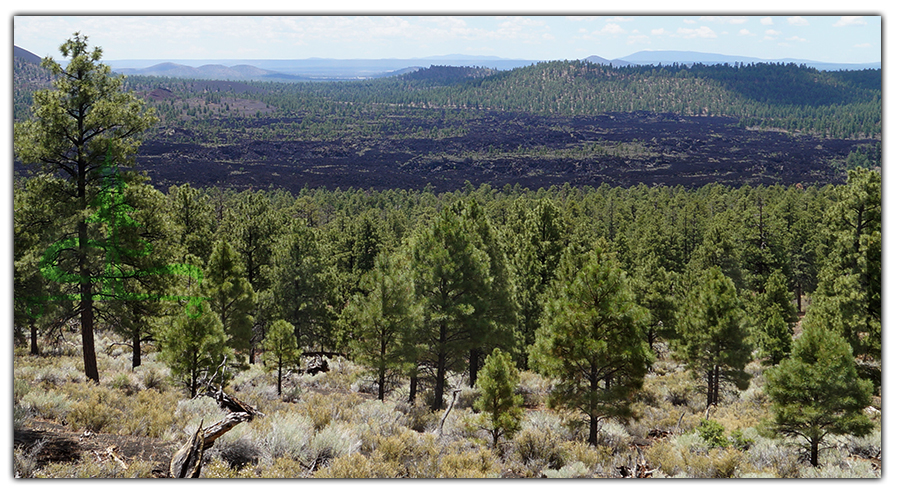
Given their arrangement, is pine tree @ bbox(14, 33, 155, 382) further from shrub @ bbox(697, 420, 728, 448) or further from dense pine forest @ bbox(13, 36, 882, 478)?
shrub @ bbox(697, 420, 728, 448)

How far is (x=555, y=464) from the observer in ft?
35.4

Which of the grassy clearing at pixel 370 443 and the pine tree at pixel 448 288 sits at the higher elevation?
the pine tree at pixel 448 288

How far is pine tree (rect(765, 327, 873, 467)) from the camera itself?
11.2m

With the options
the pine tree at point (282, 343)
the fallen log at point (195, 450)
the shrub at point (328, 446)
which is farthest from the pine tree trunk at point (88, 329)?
the shrub at point (328, 446)

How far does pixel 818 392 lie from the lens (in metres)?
11.7

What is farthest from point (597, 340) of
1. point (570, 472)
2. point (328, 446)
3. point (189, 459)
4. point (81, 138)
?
point (81, 138)

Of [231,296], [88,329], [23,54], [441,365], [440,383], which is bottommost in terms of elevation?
[440,383]

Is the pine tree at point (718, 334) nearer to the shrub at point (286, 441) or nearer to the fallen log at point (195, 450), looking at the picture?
the shrub at point (286, 441)

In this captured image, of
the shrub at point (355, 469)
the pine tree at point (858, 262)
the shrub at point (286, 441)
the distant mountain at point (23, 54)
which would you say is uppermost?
the distant mountain at point (23, 54)

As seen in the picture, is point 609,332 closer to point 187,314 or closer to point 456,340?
point 456,340

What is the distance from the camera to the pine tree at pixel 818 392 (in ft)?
36.7

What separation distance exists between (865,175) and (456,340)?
12.2 metres

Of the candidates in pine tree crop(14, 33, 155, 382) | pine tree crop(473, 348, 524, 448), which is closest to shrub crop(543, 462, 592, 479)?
pine tree crop(473, 348, 524, 448)

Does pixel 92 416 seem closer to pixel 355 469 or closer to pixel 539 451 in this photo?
pixel 355 469
